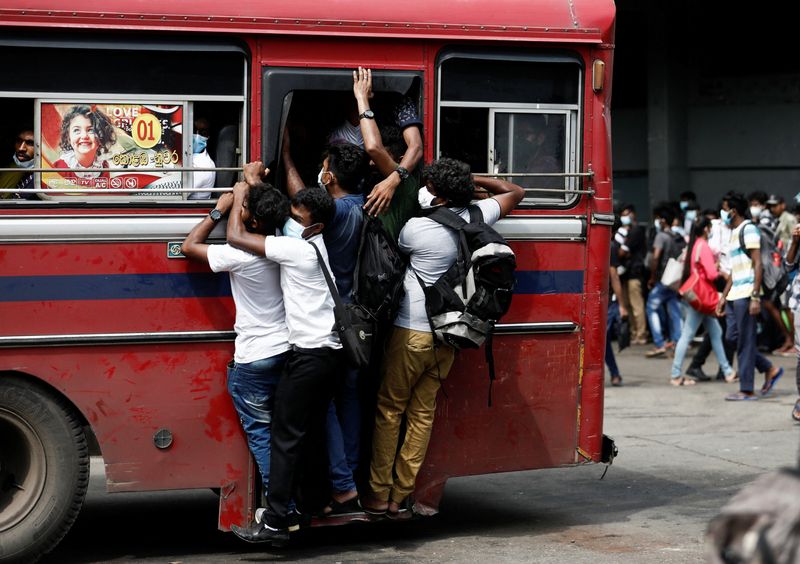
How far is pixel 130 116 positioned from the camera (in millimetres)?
6566

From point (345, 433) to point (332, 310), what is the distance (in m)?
0.73

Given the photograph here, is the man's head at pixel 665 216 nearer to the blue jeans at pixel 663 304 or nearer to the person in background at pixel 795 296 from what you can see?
the blue jeans at pixel 663 304

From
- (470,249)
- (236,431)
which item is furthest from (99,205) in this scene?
(470,249)

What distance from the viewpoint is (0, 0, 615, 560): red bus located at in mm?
6430

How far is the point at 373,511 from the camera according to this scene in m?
7.01

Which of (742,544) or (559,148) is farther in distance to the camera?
(559,148)

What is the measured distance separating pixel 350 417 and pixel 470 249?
1093mm

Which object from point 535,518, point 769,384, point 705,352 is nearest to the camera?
point 535,518

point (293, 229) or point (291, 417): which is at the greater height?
point (293, 229)

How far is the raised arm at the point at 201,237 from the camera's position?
651 centimetres

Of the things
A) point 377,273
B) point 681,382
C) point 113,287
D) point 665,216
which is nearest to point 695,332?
point 681,382

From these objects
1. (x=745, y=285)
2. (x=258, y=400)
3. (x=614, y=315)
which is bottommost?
(x=614, y=315)

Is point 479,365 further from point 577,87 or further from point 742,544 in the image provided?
point 742,544

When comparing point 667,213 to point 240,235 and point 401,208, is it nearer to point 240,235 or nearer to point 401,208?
point 401,208
